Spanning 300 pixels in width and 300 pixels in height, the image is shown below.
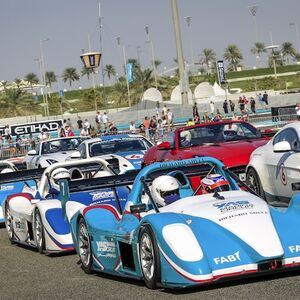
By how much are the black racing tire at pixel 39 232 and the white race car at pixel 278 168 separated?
Answer: 3390 mm

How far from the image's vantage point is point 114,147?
20531 millimetres

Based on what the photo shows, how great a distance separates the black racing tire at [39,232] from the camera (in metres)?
11.2

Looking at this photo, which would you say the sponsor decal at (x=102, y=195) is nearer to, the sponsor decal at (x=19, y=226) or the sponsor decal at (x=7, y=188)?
the sponsor decal at (x=19, y=226)

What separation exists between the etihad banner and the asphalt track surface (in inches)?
1535

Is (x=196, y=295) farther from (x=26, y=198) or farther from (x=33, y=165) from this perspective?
(x=33, y=165)

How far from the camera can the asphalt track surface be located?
23.4 feet

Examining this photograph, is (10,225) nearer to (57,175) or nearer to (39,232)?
(57,175)

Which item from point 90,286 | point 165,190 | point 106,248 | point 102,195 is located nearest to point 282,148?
point 102,195

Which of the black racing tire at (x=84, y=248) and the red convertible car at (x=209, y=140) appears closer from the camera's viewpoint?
the black racing tire at (x=84, y=248)

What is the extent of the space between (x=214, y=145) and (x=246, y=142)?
23.4 inches

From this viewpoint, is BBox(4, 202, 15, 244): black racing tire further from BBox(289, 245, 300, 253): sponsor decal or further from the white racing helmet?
BBox(289, 245, 300, 253): sponsor decal

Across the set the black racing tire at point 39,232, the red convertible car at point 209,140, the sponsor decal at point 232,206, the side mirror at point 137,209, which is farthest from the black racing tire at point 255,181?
the sponsor decal at point 232,206

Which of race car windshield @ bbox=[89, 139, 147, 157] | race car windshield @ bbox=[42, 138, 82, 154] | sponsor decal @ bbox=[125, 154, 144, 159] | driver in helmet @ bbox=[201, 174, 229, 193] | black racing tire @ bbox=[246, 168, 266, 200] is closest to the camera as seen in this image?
driver in helmet @ bbox=[201, 174, 229, 193]

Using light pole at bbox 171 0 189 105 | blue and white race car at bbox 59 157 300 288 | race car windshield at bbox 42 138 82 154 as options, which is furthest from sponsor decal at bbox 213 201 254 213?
light pole at bbox 171 0 189 105
